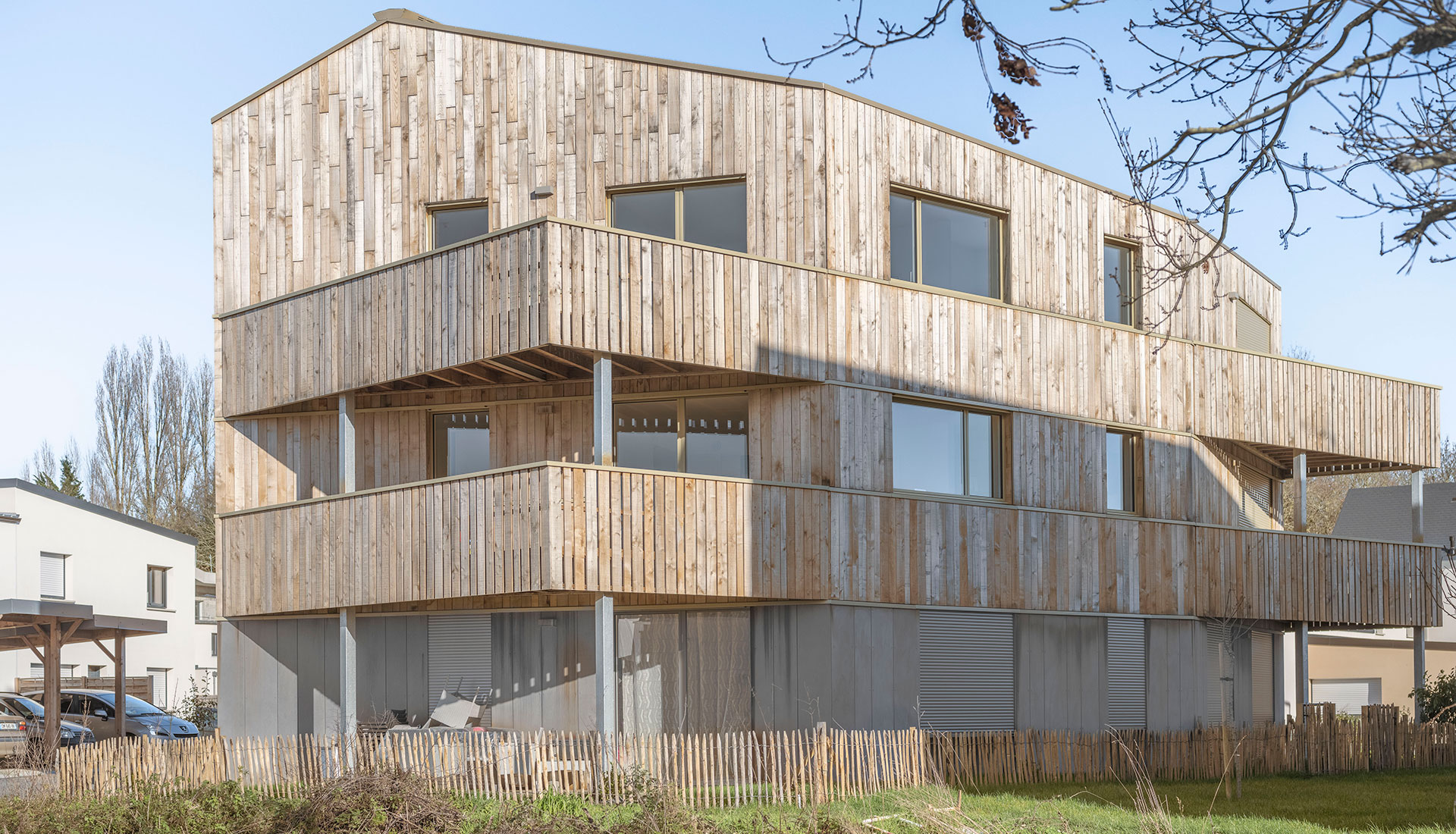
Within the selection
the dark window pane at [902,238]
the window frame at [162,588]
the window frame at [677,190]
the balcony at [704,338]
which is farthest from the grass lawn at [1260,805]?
the window frame at [162,588]

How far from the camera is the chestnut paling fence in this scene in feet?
52.1

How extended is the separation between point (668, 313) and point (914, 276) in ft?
13.8

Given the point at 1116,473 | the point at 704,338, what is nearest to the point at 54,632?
the point at 704,338

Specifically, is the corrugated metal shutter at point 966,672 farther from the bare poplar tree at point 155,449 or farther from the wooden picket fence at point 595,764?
the bare poplar tree at point 155,449

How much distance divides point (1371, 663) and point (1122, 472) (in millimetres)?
20361

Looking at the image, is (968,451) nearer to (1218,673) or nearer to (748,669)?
(748,669)

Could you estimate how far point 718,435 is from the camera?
20.4 m

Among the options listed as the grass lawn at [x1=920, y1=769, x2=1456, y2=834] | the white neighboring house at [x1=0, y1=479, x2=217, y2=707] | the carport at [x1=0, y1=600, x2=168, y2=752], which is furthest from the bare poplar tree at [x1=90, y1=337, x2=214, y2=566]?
the grass lawn at [x1=920, y1=769, x2=1456, y2=834]

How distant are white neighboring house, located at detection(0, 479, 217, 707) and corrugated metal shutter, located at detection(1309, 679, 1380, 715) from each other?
30.4 meters

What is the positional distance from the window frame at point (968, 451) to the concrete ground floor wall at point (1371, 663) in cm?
2109

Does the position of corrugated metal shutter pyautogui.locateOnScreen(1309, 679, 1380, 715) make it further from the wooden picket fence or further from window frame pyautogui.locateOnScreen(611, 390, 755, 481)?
the wooden picket fence

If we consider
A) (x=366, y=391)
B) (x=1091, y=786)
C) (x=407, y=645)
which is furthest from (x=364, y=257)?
(x=1091, y=786)

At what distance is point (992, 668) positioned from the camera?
21.1 metres

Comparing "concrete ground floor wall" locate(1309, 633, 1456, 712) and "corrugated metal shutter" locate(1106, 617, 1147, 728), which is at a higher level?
"corrugated metal shutter" locate(1106, 617, 1147, 728)
